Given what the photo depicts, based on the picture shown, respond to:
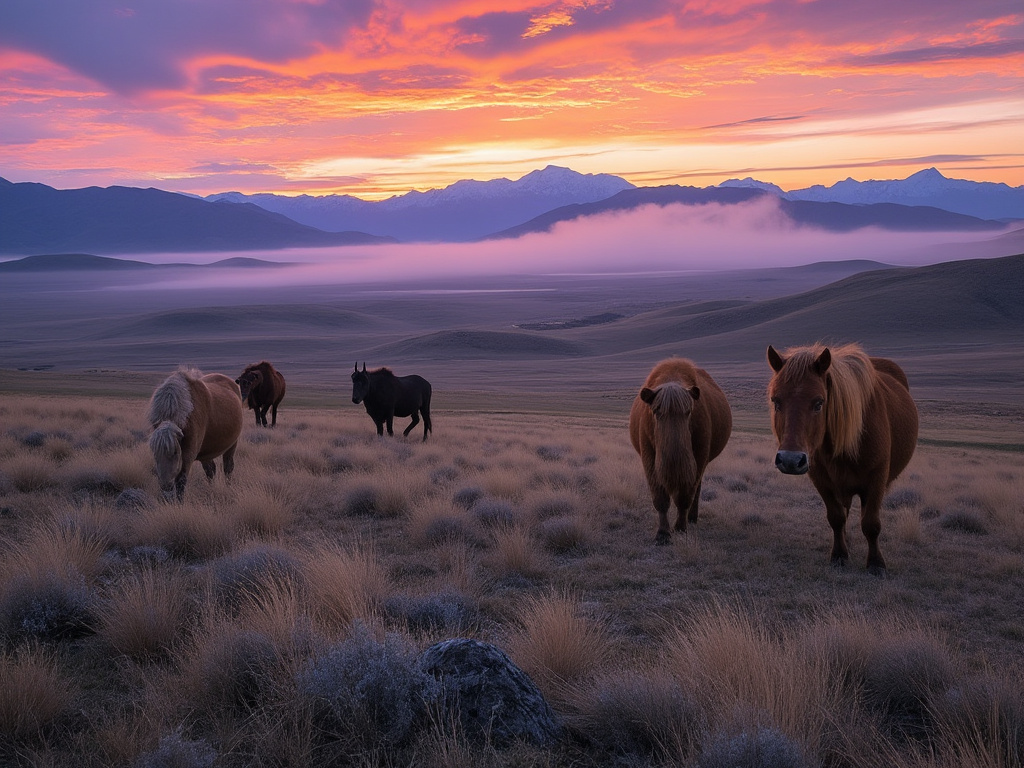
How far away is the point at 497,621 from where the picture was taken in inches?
220

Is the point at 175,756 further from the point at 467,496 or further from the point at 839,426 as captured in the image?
the point at 467,496

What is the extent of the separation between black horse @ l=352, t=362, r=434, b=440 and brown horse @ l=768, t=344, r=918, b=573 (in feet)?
40.1

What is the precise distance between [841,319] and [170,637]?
3843 inches

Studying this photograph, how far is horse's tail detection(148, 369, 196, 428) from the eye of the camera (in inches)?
351

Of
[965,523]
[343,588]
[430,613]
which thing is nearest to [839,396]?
[965,523]

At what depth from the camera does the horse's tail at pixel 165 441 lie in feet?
27.8

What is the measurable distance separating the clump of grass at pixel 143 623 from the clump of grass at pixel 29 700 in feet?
2.21

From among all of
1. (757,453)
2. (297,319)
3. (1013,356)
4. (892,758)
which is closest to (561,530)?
(892,758)

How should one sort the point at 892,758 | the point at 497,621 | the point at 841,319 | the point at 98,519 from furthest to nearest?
the point at 841,319 → the point at 98,519 → the point at 497,621 → the point at 892,758

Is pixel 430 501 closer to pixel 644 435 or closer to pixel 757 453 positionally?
pixel 644 435

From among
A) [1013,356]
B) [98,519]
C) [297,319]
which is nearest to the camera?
[98,519]

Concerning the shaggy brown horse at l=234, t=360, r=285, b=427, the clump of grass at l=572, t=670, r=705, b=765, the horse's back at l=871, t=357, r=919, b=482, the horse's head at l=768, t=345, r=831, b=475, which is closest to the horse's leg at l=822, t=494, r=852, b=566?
the horse's back at l=871, t=357, r=919, b=482

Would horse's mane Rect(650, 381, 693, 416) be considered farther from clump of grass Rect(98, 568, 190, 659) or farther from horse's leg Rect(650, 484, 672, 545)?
clump of grass Rect(98, 568, 190, 659)

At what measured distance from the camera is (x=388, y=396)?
18.8 metres
